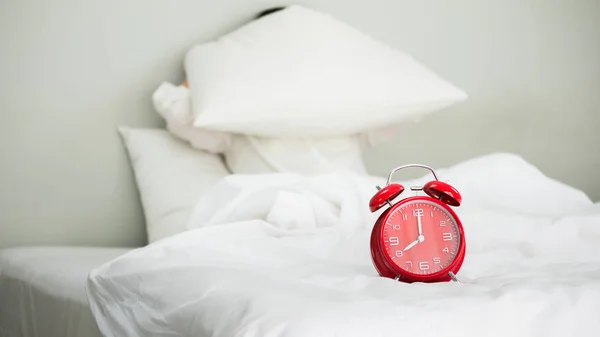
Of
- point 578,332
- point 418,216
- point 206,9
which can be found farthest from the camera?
point 206,9

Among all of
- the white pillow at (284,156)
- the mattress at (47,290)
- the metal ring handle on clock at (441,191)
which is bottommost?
the mattress at (47,290)

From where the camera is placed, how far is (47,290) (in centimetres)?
141

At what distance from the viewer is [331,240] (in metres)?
1.16

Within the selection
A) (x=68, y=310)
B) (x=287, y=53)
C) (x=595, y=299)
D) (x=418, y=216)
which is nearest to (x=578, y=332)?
(x=595, y=299)

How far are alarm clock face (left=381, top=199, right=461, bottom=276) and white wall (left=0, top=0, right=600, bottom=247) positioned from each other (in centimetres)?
109

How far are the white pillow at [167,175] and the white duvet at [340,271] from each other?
346mm

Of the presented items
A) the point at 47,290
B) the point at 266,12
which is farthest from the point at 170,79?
the point at 47,290

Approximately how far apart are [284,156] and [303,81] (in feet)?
0.63

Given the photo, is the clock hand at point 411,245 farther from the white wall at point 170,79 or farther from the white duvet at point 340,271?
the white wall at point 170,79

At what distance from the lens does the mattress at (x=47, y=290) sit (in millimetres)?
1313

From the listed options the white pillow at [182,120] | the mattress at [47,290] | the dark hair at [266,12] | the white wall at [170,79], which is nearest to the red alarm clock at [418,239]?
the mattress at [47,290]

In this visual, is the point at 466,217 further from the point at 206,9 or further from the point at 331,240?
the point at 206,9

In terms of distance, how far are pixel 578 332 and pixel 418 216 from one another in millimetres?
290

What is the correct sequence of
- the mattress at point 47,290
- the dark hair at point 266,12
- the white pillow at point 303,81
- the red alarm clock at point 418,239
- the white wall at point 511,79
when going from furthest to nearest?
the white wall at point 511,79 < the dark hair at point 266,12 < the white pillow at point 303,81 < the mattress at point 47,290 < the red alarm clock at point 418,239
